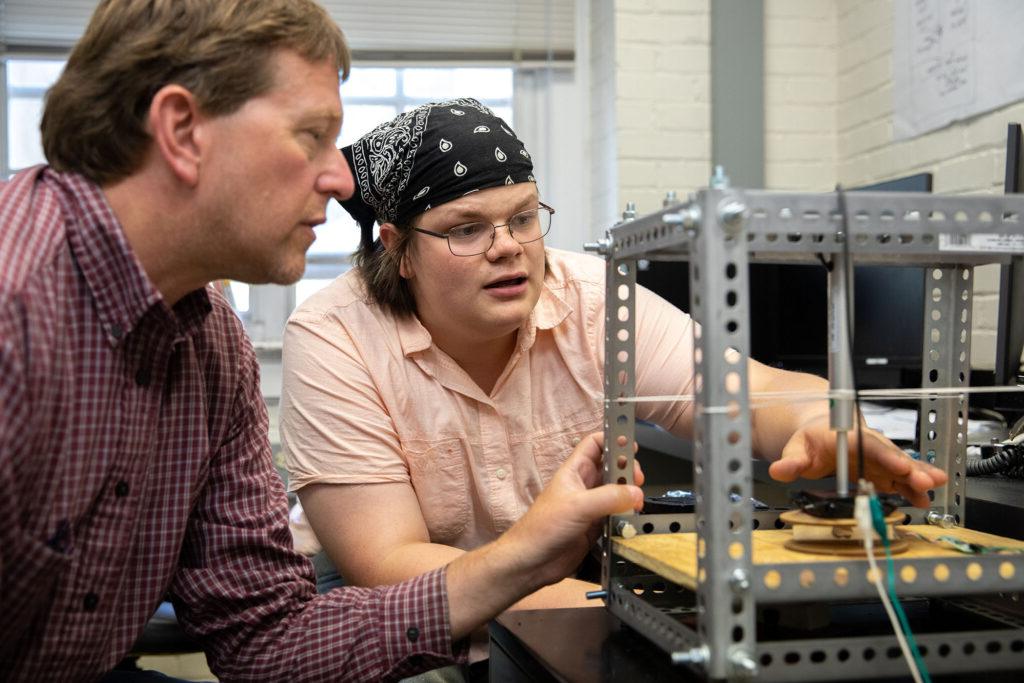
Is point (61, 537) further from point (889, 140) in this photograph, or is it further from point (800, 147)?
point (800, 147)

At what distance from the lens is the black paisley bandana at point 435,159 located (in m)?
1.39

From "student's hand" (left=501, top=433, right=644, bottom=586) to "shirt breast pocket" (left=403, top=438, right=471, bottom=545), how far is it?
1.41 feet

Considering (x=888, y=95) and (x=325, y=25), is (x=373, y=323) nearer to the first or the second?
(x=325, y=25)

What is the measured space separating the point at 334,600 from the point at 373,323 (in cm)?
47

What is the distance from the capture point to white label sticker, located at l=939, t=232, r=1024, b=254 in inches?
29.6

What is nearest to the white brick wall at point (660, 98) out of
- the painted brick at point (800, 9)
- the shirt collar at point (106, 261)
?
the painted brick at point (800, 9)

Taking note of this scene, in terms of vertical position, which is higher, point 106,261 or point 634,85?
point 634,85

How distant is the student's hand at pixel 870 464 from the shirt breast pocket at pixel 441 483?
55 cm

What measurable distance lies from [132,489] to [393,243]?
2.06 feet

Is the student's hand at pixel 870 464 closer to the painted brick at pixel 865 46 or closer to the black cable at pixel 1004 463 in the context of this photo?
the black cable at pixel 1004 463

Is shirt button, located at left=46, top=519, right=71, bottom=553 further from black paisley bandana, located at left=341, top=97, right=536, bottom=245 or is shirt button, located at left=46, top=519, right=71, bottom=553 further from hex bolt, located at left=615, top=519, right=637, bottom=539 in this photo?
black paisley bandana, located at left=341, top=97, right=536, bottom=245

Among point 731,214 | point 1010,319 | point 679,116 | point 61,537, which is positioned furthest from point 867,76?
point 61,537

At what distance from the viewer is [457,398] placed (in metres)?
1.43

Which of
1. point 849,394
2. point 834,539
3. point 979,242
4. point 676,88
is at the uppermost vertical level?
point 676,88
